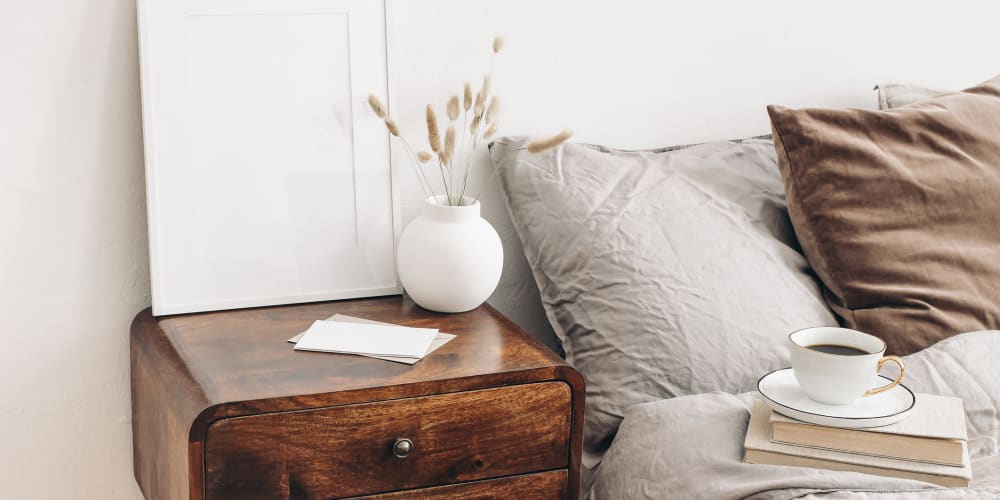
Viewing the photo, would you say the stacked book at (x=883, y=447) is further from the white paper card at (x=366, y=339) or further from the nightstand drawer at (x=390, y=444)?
the white paper card at (x=366, y=339)

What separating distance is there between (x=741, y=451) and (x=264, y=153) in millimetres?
737

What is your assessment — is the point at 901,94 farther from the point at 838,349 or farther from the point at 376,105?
the point at 376,105

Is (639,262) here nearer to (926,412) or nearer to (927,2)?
(926,412)

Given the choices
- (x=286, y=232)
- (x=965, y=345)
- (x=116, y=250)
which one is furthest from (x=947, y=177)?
(x=116, y=250)

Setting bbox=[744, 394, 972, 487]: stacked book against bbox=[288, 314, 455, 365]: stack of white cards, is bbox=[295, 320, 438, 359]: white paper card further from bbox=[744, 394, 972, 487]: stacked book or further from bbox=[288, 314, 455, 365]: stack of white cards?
bbox=[744, 394, 972, 487]: stacked book

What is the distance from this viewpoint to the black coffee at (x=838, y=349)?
1.17m

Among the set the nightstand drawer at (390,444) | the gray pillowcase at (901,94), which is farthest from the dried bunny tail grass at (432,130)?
the gray pillowcase at (901,94)

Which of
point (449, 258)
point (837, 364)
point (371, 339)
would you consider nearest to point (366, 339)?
point (371, 339)

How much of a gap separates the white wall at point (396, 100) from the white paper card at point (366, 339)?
12.0 inches

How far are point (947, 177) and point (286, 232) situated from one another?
3.23 feet

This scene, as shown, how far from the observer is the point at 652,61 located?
1.67 m

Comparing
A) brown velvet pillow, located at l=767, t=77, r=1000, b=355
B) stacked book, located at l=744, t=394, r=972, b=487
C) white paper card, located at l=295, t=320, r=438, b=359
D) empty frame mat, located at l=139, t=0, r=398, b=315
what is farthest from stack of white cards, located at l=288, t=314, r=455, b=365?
brown velvet pillow, located at l=767, t=77, r=1000, b=355

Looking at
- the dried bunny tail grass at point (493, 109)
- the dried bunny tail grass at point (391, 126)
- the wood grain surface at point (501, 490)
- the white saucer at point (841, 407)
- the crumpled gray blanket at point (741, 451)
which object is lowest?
the wood grain surface at point (501, 490)

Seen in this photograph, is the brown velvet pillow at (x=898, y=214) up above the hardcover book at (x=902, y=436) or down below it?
above
